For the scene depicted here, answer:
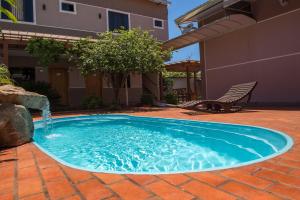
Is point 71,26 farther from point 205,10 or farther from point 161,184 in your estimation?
point 161,184

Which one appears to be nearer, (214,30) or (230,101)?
(230,101)

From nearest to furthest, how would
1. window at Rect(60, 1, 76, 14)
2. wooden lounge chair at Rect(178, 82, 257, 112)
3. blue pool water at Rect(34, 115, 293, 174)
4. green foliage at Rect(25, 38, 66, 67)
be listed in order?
blue pool water at Rect(34, 115, 293, 174) → wooden lounge chair at Rect(178, 82, 257, 112) → green foliage at Rect(25, 38, 66, 67) → window at Rect(60, 1, 76, 14)

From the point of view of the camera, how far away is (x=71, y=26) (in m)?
14.6

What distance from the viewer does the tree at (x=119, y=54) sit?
38.0 feet

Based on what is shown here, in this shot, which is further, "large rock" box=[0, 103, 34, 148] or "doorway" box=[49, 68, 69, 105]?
"doorway" box=[49, 68, 69, 105]

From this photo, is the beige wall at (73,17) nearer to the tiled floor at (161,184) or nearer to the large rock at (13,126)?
the large rock at (13,126)

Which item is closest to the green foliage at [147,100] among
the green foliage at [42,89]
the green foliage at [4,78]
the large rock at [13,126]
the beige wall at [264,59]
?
the beige wall at [264,59]

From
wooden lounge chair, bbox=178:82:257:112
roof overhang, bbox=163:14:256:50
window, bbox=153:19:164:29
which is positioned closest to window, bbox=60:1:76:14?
roof overhang, bbox=163:14:256:50

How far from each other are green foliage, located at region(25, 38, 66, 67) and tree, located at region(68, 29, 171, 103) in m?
0.63

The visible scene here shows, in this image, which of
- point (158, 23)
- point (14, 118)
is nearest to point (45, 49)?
point (14, 118)

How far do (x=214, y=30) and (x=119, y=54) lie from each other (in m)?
4.84

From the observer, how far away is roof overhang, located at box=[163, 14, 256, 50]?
10781 mm

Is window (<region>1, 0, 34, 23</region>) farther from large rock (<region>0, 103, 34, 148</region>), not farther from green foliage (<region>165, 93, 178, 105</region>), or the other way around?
large rock (<region>0, 103, 34, 148</region>)

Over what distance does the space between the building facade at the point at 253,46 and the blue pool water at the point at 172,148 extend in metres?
5.61
